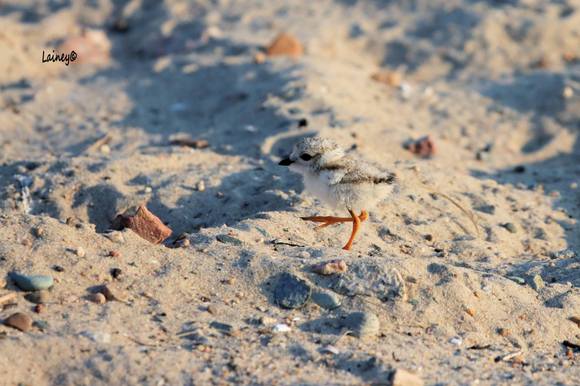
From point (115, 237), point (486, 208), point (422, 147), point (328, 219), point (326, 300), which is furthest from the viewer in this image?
point (422, 147)

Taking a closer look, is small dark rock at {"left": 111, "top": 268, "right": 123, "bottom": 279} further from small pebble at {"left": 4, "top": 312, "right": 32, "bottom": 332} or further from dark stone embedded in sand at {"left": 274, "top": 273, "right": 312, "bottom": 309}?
dark stone embedded in sand at {"left": 274, "top": 273, "right": 312, "bottom": 309}

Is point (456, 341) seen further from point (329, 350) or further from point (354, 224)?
point (354, 224)

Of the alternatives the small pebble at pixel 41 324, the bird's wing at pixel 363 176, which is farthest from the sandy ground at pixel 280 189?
the bird's wing at pixel 363 176

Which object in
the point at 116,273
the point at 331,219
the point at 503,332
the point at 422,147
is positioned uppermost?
the point at 116,273

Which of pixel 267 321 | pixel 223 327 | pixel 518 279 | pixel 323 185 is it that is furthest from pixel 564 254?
pixel 223 327

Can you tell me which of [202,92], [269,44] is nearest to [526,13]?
[269,44]

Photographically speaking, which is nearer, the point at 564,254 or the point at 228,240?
the point at 228,240
